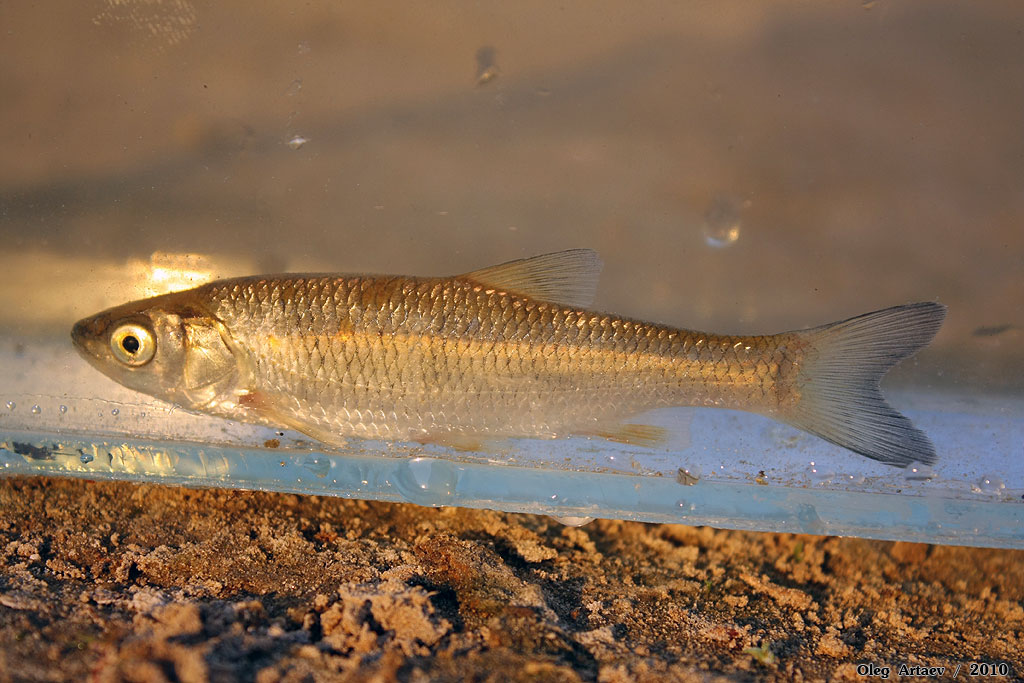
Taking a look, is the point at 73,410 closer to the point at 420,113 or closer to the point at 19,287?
the point at 19,287

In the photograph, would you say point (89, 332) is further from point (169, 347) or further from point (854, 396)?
point (854, 396)

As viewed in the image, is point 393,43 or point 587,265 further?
point 393,43

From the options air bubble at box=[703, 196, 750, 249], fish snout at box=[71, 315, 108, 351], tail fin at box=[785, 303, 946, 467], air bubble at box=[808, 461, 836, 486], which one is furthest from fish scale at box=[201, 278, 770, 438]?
air bubble at box=[703, 196, 750, 249]

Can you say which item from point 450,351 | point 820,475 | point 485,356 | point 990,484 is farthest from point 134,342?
point 990,484

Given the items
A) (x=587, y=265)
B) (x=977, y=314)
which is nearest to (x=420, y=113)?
(x=587, y=265)

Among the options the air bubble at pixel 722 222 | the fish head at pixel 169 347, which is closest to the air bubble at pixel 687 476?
the air bubble at pixel 722 222

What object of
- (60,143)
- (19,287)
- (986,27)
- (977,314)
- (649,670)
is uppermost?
(986,27)
